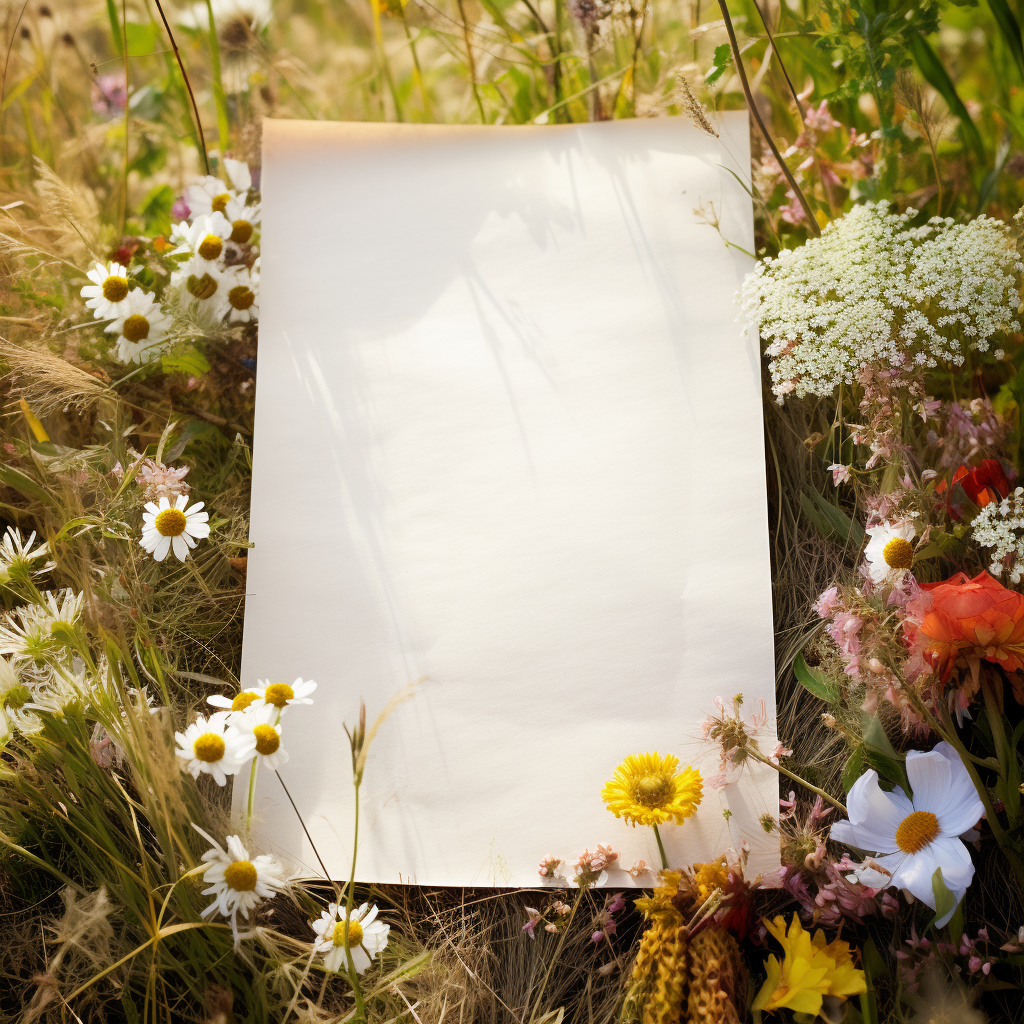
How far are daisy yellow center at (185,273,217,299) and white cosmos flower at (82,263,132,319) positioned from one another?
0.06 m

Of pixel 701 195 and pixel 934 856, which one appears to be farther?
Result: pixel 701 195

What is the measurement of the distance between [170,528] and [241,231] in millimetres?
341

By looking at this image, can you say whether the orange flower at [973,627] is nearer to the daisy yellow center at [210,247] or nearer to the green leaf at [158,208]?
the daisy yellow center at [210,247]

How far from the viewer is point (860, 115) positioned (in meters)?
0.83

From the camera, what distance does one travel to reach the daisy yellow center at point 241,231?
86 centimetres

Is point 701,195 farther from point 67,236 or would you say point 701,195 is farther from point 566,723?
point 67,236

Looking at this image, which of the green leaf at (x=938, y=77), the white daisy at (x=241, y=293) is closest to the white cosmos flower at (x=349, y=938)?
the white daisy at (x=241, y=293)

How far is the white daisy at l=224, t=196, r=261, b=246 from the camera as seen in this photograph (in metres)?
0.86

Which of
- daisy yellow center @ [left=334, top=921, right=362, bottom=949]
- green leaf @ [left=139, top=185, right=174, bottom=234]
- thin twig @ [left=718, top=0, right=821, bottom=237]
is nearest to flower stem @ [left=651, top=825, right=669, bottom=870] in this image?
daisy yellow center @ [left=334, top=921, right=362, bottom=949]

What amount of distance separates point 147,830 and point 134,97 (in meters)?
0.86

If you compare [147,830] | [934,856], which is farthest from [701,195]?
[147,830]

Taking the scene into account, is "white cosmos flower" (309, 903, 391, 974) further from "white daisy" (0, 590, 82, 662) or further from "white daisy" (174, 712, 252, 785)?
"white daisy" (0, 590, 82, 662)

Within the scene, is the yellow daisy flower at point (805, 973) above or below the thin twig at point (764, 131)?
below

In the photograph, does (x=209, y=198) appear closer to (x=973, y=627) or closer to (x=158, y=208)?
(x=158, y=208)
